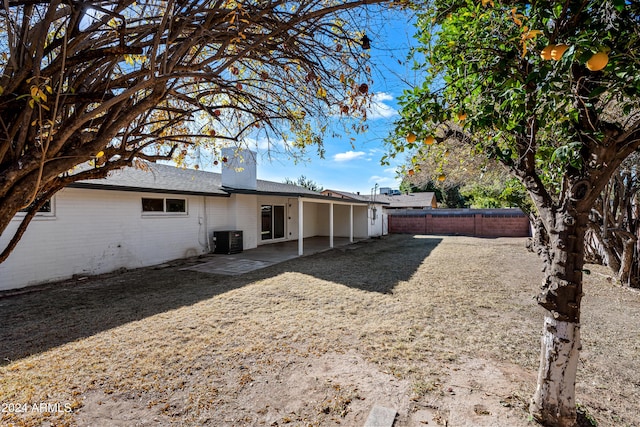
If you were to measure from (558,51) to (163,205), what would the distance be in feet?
33.9

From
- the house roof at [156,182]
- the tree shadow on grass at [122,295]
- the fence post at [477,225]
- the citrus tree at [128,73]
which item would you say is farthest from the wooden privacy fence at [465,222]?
the citrus tree at [128,73]

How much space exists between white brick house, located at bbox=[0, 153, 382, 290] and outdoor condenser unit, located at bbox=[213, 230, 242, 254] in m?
0.27

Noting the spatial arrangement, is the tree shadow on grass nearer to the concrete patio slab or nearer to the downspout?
the downspout

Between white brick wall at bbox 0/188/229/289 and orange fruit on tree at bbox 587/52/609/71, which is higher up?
orange fruit on tree at bbox 587/52/609/71

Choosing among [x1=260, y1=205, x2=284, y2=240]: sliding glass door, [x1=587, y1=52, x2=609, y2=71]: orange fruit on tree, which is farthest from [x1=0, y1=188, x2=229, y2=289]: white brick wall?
[x1=587, y1=52, x2=609, y2=71]: orange fruit on tree

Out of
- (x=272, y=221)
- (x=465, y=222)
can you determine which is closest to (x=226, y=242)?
(x=272, y=221)

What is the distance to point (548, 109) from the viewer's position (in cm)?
181

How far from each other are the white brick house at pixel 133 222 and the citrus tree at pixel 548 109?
13.9 feet

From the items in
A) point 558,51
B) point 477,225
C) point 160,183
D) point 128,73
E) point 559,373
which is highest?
point 128,73

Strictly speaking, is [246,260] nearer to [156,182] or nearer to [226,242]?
[226,242]

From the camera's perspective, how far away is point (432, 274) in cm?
827

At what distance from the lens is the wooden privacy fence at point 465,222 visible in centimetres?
1947

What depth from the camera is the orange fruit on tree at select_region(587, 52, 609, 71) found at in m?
1.34

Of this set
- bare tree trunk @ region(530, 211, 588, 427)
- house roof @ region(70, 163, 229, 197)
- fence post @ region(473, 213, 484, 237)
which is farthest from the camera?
fence post @ region(473, 213, 484, 237)
